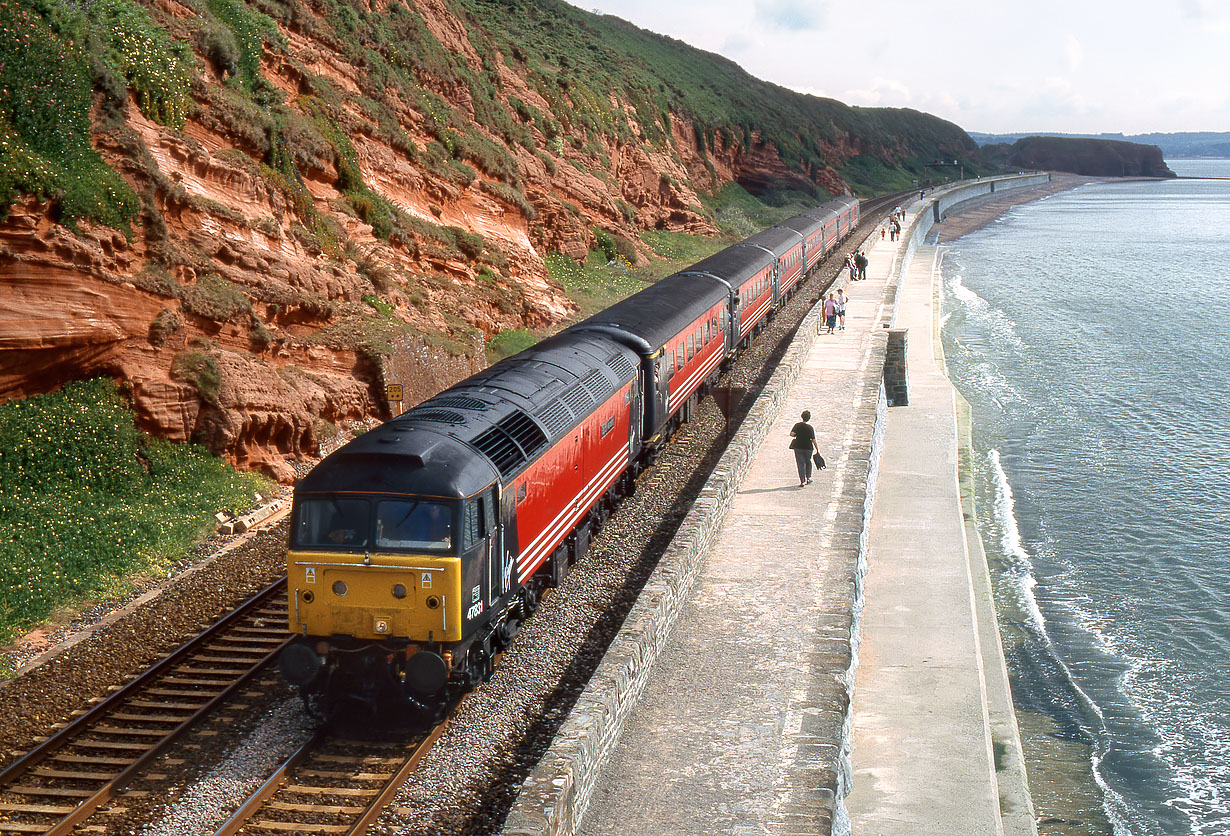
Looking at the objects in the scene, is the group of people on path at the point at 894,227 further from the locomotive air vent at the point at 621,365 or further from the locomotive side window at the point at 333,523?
the locomotive side window at the point at 333,523

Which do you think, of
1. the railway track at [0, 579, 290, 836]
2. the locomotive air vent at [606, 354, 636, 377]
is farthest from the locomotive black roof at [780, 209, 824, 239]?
the railway track at [0, 579, 290, 836]

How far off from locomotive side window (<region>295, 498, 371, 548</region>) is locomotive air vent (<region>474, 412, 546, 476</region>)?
1749 mm

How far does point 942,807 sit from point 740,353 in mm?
23008

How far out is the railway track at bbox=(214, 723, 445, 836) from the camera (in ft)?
33.5

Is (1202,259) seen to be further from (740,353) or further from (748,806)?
(748,806)

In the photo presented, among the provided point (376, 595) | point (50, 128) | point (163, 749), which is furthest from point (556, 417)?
point (50, 128)

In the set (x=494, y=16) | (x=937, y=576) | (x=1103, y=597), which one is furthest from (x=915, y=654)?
(x=494, y=16)

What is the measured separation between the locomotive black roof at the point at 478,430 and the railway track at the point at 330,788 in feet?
9.46

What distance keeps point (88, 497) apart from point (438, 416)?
7.66 meters

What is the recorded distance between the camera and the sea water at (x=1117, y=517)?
695 inches

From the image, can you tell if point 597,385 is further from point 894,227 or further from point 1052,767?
point 894,227

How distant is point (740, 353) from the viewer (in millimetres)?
34031

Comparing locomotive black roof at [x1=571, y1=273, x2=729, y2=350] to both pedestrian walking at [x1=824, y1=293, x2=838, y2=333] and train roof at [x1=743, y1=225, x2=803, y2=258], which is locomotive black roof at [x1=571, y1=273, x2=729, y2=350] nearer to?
pedestrian walking at [x1=824, y1=293, x2=838, y2=333]

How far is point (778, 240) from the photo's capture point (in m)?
41.9
